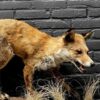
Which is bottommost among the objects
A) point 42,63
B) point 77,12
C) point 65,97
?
point 65,97

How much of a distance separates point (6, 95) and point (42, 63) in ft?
1.58

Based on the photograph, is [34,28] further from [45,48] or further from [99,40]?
[99,40]

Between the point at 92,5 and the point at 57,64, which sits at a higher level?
the point at 92,5

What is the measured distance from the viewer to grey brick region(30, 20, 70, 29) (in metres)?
6.23

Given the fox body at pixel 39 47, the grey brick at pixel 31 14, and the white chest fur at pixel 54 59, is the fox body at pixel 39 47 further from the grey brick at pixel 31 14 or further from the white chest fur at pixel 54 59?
the grey brick at pixel 31 14

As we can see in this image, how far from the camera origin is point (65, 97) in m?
5.97

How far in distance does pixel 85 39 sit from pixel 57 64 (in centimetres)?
39

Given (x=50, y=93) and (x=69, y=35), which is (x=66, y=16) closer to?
(x=69, y=35)

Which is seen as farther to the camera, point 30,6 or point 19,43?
point 30,6

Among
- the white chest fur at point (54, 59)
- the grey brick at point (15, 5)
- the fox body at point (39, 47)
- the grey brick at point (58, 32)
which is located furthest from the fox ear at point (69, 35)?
the grey brick at point (15, 5)

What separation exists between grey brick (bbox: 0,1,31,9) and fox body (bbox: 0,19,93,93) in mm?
325

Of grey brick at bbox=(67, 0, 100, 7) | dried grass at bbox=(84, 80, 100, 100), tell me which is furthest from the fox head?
grey brick at bbox=(67, 0, 100, 7)

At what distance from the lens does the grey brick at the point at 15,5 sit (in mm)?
6254

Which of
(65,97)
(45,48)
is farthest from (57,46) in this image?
(65,97)
